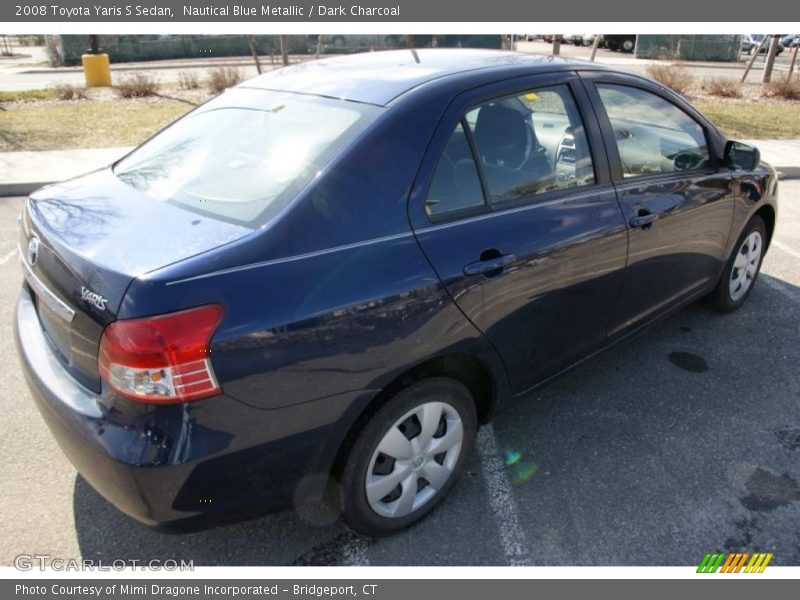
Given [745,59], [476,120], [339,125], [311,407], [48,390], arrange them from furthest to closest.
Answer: [745,59]
[476,120]
[339,125]
[48,390]
[311,407]

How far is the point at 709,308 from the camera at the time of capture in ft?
14.1

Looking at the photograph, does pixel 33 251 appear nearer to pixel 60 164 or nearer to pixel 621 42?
pixel 60 164

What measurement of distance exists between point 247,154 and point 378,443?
1235mm

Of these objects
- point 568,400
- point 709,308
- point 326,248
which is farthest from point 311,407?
point 709,308

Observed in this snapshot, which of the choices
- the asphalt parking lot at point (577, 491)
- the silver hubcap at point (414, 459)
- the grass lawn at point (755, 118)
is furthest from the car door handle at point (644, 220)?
the grass lawn at point (755, 118)

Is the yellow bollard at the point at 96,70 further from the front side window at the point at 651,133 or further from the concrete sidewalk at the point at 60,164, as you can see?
the front side window at the point at 651,133

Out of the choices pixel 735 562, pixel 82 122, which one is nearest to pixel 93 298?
pixel 735 562

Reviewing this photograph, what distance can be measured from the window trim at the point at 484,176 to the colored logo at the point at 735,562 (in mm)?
1577

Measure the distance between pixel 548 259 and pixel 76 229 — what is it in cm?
183

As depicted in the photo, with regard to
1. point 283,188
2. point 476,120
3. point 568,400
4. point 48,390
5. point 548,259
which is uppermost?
point 476,120

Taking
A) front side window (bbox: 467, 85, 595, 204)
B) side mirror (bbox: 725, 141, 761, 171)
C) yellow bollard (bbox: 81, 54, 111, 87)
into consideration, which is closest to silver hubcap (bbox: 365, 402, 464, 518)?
front side window (bbox: 467, 85, 595, 204)

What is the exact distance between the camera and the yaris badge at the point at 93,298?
1825 millimetres

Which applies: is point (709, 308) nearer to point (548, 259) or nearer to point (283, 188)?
point (548, 259)

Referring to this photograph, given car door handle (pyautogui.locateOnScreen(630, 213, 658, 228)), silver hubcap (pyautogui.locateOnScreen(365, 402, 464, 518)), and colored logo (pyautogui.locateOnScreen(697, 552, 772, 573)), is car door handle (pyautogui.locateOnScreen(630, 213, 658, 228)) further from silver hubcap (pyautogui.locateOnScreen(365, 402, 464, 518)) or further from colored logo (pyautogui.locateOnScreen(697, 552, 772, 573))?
colored logo (pyautogui.locateOnScreen(697, 552, 772, 573))
